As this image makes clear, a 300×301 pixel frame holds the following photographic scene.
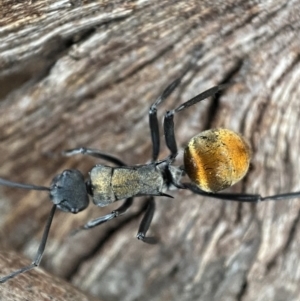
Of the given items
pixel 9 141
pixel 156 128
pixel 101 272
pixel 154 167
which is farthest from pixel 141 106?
pixel 101 272

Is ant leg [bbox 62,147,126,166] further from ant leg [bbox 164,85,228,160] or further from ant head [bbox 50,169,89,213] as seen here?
ant leg [bbox 164,85,228,160]

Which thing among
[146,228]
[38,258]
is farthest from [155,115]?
[38,258]

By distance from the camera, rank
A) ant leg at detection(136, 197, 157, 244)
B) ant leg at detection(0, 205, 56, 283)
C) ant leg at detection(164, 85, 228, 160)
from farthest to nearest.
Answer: ant leg at detection(136, 197, 157, 244)
ant leg at detection(164, 85, 228, 160)
ant leg at detection(0, 205, 56, 283)

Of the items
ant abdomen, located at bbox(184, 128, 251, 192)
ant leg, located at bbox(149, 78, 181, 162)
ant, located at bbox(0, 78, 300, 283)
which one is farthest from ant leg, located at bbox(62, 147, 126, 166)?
ant abdomen, located at bbox(184, 128, 251, 192)

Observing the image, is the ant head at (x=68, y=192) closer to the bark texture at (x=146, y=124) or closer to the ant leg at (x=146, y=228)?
the bark texture at (x=146, y=124)

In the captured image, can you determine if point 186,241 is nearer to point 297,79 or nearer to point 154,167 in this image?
point 154,167

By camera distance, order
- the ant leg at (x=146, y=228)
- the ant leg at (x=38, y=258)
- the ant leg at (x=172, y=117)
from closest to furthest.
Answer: the ant leg at (x=38, y=258) < the ant leg at (x=172, y=117) < the ant leg at (x=146, y=228)

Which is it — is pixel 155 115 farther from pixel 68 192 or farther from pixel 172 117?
pixel 68 192

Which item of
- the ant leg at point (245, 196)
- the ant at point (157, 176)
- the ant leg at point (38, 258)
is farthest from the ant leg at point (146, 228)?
the ant leg at point (38, 258)
